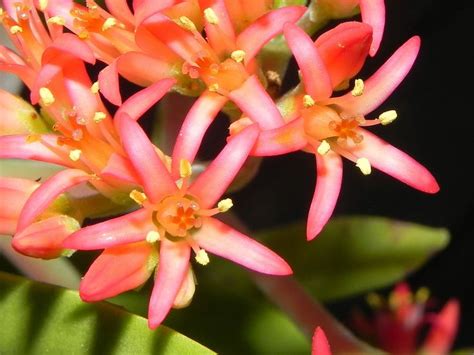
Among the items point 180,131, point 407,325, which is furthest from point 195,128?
point 407,325

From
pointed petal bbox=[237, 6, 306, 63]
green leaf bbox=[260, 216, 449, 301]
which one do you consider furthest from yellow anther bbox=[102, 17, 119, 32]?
green leaf bbox=[260, 216, 449, 301]

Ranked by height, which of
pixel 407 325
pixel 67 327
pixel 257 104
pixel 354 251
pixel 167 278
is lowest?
pixel 407 325

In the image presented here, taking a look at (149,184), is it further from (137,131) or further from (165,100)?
(165,100)

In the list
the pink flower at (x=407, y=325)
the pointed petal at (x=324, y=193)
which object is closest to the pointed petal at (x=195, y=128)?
the pointed petal at (x=324, y=193)

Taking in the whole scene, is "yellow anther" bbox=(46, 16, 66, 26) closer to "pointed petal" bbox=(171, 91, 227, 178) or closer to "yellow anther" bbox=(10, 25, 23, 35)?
"yellow anther" bbox=(10, 25, 23, 35)

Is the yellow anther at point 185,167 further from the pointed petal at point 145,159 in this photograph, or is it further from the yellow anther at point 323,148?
the yellow anther at point 323,148

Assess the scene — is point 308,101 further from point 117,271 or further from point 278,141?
point 117,271

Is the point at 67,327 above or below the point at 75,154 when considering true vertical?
below

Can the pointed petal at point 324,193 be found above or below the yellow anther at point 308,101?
below
